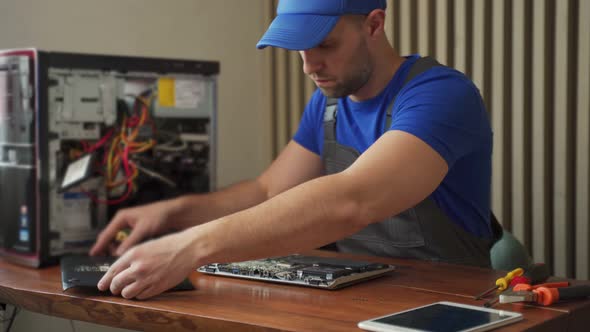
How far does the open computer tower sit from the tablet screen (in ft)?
3.12

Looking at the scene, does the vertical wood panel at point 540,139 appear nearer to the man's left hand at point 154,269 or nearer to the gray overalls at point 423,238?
the gray overalls at point 423,238

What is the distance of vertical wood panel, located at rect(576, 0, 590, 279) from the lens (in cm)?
268

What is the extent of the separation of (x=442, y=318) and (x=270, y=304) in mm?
295

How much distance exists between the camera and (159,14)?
2.99 meters

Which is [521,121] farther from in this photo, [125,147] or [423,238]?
[125,147]

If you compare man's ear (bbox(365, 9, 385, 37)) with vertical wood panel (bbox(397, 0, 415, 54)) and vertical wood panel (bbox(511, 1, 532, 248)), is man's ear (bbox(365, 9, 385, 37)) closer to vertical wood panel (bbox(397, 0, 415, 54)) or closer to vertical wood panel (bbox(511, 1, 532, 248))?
vertical wood panel (bbox(511, 1, 532, 248))

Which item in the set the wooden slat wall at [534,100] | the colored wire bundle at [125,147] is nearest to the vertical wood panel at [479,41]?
the wooden slat wall at [534,100]

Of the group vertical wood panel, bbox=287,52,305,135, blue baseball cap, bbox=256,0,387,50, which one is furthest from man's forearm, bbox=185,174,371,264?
vertical wood panel, bbox=287,52,305,135

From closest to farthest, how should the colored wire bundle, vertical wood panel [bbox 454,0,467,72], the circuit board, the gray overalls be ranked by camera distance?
the circuit board
the gray overalls
the colored wire bundle
vertical wood panel [bbox 454,0,467,72]

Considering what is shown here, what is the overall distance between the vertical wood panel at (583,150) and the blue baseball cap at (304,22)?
1.23 meters

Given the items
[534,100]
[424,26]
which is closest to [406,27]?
[424,26]

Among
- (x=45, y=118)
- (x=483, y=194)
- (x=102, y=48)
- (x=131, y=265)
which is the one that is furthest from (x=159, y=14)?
(x=131, y=265)

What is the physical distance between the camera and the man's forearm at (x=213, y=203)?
1985mm

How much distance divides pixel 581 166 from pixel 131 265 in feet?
6.19
